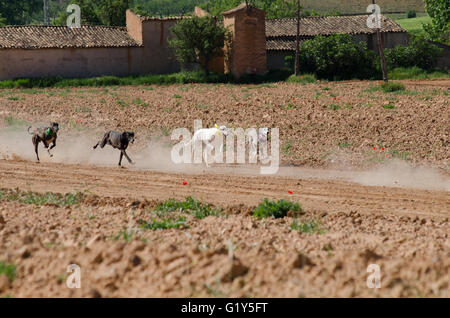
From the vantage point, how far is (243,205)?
11.5 m

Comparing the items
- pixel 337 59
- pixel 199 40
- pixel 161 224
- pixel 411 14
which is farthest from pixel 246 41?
pixel 411 14

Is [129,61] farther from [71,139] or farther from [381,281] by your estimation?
[381,281]

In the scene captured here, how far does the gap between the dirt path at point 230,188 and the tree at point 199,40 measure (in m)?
32.4

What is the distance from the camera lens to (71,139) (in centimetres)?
2330

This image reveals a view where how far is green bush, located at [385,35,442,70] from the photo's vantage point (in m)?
50.4

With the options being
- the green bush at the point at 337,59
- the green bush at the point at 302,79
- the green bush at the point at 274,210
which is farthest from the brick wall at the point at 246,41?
the green bush at the point at 274,210

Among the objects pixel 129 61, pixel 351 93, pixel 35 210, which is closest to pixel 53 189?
pixel 35 210

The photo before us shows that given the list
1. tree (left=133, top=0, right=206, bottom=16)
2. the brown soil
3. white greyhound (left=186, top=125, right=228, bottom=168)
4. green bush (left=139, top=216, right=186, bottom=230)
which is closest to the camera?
green bush (left=139, top=216, right=186, bottom=230)

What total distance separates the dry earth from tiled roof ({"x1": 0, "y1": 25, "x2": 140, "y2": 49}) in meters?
18.4

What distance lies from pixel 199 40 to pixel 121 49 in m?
7.00

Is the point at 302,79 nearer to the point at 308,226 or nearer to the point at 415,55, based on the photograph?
the point at 415,55

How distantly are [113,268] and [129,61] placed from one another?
4605 cm

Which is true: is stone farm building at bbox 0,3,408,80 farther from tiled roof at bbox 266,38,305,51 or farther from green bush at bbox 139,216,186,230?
green bush at bbox 139,216,186,230

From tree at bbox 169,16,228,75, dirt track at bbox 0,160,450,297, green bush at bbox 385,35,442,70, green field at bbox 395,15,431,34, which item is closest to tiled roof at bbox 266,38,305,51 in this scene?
tree at bbox 169,16,228,75
